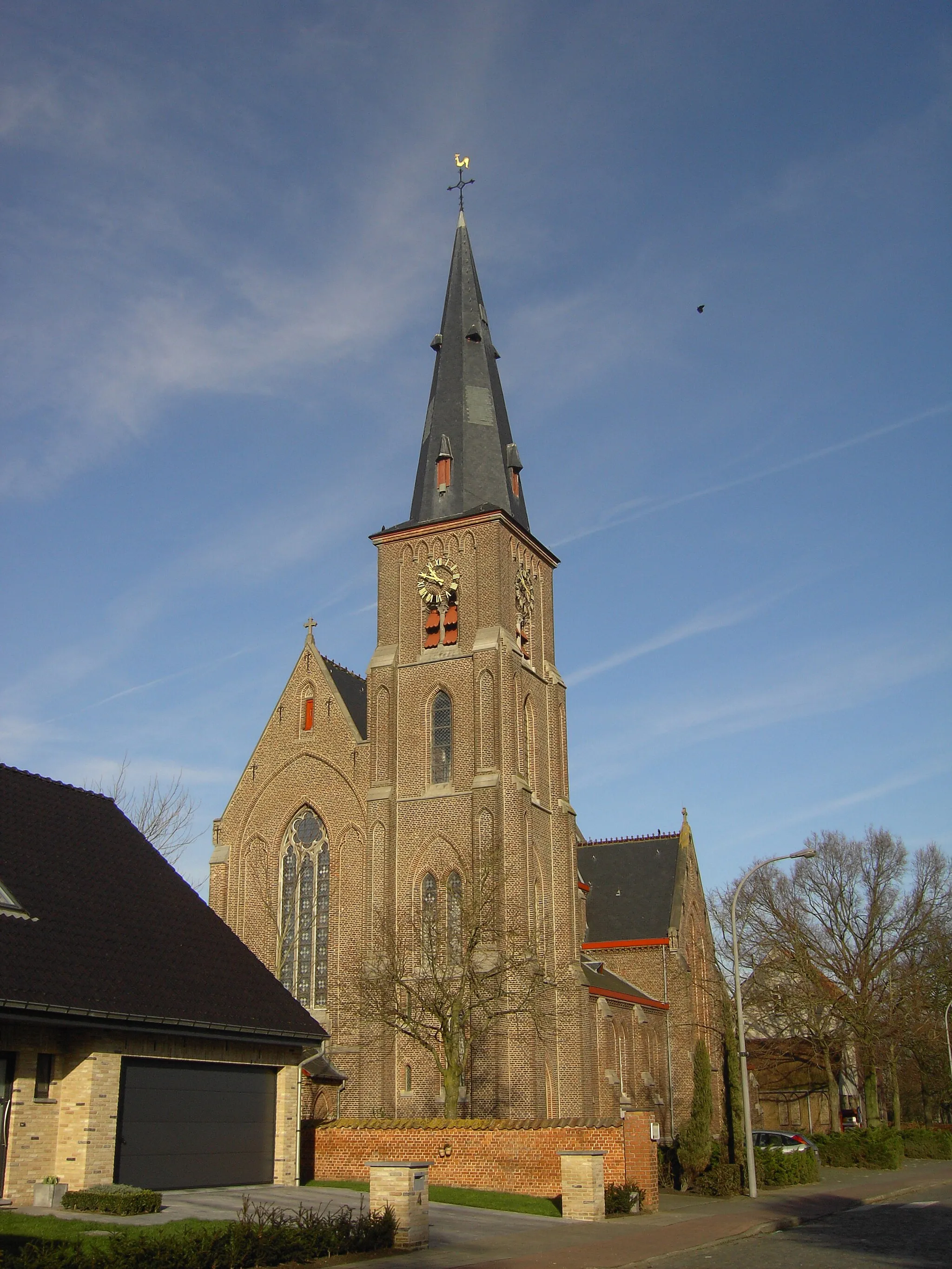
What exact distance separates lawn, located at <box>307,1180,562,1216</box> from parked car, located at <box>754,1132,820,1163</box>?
13272 millimetres

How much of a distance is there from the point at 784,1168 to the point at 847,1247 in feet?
44.7

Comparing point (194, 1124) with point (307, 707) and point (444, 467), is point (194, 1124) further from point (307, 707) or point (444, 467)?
point (444, 467)

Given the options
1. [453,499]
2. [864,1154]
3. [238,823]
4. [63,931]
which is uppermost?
[453,499]

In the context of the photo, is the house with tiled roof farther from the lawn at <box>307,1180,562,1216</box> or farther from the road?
the road

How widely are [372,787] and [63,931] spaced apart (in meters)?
18.7

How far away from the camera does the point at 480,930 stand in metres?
31.3

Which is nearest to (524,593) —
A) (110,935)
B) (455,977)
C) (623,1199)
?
(455,977)

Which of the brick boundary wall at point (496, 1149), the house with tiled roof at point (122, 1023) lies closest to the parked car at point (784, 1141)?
the brick boundary wall at point (496, 1149)

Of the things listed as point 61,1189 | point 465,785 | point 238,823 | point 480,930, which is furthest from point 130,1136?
point 238,823

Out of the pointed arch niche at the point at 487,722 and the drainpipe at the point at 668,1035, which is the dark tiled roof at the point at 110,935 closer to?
the pointed arch niche at the point at 487,722

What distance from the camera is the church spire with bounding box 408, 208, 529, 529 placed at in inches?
1629

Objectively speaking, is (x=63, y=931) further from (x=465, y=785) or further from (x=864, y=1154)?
(x=864, y=1154)

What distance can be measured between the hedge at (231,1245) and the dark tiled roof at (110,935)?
4.22 meters

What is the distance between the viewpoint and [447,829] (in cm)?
3656
